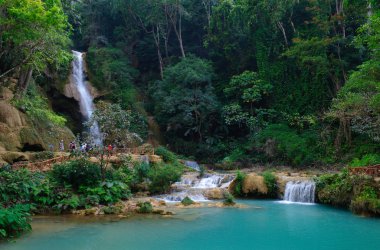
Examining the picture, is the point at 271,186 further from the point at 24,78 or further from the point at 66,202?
the point at 24,78

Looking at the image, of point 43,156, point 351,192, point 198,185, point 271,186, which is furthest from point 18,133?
point 351,192

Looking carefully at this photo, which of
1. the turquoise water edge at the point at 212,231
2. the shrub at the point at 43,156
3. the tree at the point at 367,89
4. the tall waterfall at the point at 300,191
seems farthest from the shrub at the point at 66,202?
the tree at the point at 367,89

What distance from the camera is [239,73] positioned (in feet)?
117

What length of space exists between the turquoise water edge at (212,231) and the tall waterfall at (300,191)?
7.45 feet

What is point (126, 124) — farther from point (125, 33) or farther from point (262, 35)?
point (125, 33)

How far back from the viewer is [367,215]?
1440cm

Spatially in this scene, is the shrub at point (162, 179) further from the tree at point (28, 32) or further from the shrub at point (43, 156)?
the tree at point (28, 32)

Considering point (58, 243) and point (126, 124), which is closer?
point (58, 243)

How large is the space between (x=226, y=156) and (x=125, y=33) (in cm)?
1711

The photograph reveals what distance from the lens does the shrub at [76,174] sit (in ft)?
54.5

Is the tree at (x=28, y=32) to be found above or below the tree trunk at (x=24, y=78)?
above

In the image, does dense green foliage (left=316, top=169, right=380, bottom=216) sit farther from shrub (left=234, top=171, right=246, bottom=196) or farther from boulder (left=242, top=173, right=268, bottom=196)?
shrub (left=234, top=171, right=246, bottom=196)

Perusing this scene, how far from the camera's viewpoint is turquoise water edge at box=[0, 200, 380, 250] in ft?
35.6

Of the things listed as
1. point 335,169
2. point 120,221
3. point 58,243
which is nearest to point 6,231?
point 58,243
